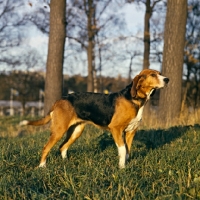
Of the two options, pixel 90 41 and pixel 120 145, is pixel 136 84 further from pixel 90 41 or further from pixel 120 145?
pixel 90 41

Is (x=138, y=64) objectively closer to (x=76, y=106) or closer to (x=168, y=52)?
(x=168, y=52)

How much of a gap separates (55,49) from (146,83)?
749 centimetres

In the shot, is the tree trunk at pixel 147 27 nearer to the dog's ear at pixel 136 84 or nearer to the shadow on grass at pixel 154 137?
the shadow on grass at pixel 154 137

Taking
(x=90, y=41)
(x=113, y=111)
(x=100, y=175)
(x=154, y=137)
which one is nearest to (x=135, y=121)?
(x=113, y=111)

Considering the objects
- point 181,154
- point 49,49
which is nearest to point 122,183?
point 181,154

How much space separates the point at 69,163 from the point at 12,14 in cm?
2426

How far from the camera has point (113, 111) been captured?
21.9 ft

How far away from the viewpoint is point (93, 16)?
2475 cm

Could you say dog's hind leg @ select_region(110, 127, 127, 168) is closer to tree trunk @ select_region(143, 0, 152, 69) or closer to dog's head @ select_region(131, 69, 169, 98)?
dog's head @ select_region(131, 69, 169, 98)

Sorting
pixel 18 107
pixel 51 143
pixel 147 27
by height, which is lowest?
pixel 18 107

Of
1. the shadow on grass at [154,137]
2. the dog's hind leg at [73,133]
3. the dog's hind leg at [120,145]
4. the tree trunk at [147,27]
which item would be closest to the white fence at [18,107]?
the tree trunk at [147,27]

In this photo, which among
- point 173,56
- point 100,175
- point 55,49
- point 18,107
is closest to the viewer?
point 100,175

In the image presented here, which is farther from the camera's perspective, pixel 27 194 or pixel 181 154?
pixel 181 154

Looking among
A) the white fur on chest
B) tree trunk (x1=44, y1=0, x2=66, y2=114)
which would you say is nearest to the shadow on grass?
the white fur on chest
